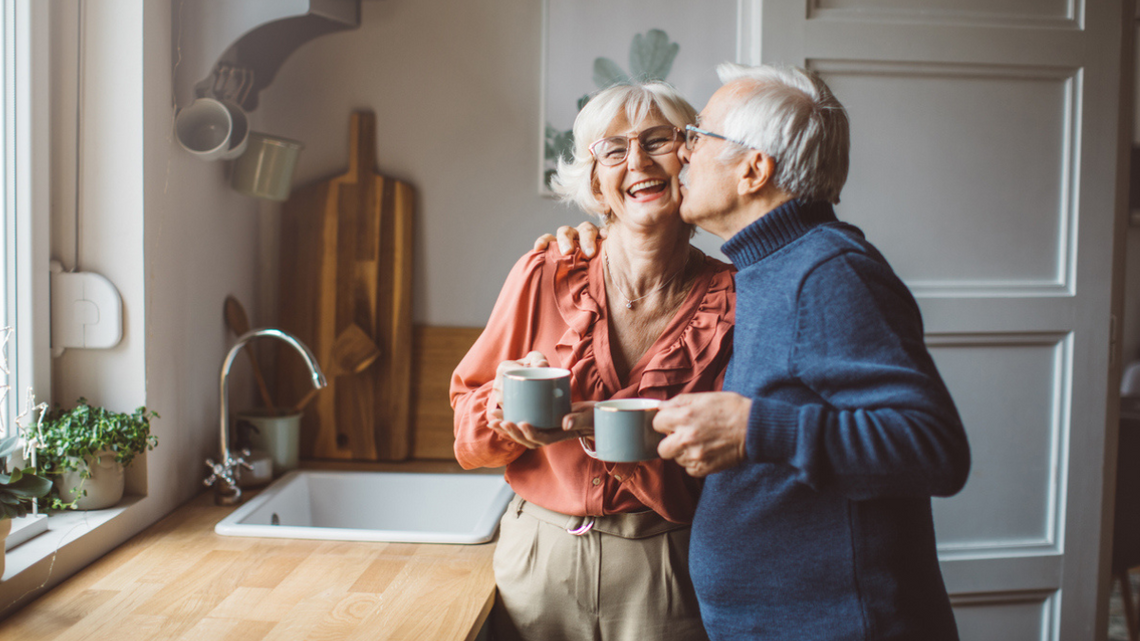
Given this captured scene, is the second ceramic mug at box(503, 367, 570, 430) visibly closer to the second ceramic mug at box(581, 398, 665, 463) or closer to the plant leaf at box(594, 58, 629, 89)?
the second ceramic mug at box(581, 398, 665, 463)

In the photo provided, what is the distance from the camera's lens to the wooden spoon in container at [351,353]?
192cm

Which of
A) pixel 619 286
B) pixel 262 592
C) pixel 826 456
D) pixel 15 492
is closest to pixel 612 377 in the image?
pixel 619 286

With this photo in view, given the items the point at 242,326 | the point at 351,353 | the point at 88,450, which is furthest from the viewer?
the point at 351,353

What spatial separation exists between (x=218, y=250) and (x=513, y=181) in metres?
0.74

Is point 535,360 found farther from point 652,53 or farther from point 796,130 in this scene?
point 652,53

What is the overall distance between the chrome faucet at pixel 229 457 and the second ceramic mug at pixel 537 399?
743 mm

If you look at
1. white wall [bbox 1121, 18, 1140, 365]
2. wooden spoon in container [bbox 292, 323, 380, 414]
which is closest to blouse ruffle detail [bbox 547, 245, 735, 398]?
wooden spoon in container [bbox 292, 323, 380, 414]

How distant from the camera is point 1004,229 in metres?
1.71

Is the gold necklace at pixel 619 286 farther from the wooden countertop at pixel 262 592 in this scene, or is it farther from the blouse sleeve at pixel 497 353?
the wooden countertop at pixel 262 592

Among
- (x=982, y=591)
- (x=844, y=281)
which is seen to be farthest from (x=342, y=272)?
(x=982, y=591)

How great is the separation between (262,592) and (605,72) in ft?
4.65

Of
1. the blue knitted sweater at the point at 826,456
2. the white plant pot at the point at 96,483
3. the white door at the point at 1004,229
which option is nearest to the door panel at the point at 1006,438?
the white door at the point at 1004,229

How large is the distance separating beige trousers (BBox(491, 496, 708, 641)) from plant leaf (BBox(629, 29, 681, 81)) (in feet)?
3.95

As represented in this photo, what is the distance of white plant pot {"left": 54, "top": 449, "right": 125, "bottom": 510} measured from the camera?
129cm
